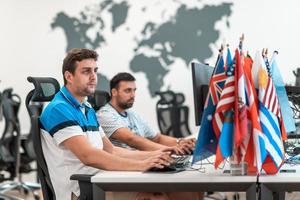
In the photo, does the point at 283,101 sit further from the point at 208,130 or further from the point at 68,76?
the point at 68,76

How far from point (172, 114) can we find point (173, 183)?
15.4 ft

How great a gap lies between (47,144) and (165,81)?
4831mm

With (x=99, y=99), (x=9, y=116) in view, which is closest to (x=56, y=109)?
(x=99, y=99)

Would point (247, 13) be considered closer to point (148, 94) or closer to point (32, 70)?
point (148, 94)

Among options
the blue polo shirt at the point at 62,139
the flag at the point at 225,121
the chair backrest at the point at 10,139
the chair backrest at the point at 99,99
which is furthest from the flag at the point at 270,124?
the chair backrest at the point at 10,139

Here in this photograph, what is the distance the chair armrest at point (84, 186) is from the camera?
2484 mm

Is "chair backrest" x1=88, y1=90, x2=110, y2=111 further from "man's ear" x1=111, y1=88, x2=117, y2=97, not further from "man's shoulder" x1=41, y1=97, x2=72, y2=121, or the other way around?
"man's shoulder" x1=41, y1=97, x2=72, y2=121

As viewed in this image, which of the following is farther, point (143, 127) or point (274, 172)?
point (143, 127)

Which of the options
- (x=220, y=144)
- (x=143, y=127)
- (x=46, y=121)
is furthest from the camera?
(x=143, y=127)

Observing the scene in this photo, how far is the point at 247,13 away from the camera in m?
7.38

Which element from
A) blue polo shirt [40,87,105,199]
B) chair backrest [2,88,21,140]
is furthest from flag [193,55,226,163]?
chair backrest [2,88,21,140]

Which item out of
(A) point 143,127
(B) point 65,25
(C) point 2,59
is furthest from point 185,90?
(A) point 143,127

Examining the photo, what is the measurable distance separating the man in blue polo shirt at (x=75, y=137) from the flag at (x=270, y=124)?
17.2 inches

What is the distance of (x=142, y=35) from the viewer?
24.8 ft
